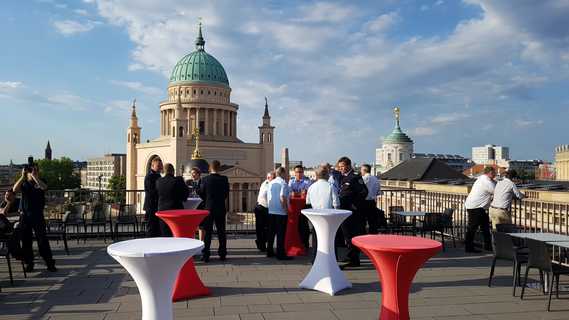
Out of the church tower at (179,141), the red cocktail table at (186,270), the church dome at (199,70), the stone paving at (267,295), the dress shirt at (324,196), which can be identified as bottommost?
the stone paving at (267,295)

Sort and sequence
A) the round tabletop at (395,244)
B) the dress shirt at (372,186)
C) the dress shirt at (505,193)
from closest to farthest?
1. the round tabletop at (395,244)
2. the dress shirt at (505,193)
3. the dress shirt at (372,186)

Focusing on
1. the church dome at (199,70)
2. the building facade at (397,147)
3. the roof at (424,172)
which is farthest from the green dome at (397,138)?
the roof at (424,172)

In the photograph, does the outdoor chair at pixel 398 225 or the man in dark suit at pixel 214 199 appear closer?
the man in dark suit at pixel 214 199

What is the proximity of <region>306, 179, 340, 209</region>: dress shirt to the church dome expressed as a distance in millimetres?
76736

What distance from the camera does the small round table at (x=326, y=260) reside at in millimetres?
6539

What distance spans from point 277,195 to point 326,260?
2325 mm

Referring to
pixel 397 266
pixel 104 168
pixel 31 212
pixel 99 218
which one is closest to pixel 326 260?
pixel 397 266

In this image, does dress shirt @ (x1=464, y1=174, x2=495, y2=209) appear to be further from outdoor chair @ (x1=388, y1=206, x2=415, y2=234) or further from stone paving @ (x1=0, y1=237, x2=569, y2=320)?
outdoor chair @ (x1=388, y1=206, x2=415, y2=234)

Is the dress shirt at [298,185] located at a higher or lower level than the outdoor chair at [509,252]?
higher

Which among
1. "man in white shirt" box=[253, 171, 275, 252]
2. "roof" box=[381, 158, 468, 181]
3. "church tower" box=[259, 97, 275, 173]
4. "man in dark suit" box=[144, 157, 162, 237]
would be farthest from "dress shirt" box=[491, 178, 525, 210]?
"church tower" box=[259, 97, 275, 173]

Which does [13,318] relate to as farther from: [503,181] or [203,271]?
[503,181]

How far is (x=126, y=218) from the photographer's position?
11.4 meters

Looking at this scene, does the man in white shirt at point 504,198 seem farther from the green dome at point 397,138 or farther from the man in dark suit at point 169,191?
the green dome at point 397,138

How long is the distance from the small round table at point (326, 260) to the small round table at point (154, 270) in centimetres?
268
